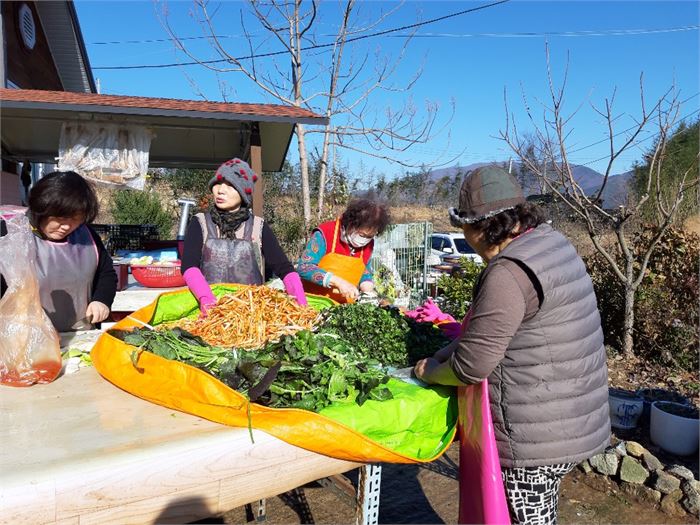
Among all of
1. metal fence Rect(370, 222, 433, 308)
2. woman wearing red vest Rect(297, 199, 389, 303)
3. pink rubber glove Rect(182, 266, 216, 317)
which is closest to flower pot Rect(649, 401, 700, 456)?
woman wearing red vest Rect(297, 199, 389, 303)

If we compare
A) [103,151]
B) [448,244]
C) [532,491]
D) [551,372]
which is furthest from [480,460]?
[448,244]

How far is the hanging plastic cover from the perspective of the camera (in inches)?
195

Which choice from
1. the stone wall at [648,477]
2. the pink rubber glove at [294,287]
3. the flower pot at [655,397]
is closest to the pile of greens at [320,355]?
the pink rubber glove at [294,287]

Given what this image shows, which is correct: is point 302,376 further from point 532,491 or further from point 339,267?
point 339,267

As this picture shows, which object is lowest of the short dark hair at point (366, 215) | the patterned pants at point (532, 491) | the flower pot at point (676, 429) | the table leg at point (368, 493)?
the flower pot at point (676, 429)

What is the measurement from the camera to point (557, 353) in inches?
62.2

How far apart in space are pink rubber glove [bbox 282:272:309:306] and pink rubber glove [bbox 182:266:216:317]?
1.38 ft

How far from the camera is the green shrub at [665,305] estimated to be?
18.0 ft

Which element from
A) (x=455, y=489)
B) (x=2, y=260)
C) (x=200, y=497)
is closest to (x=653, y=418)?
(x=455, y=489)

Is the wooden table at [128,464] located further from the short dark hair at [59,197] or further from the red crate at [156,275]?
the red crate at [156,275]

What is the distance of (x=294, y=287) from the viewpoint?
9.05ft

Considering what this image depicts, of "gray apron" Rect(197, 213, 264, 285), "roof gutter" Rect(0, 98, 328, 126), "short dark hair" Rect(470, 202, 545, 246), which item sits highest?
"roof gutter" Rect(0, 98, 328, 126)

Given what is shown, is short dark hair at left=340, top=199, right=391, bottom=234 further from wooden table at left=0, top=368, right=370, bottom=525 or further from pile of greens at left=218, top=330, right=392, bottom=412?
wooden table at left=0, top=368, right=370, bottom=525

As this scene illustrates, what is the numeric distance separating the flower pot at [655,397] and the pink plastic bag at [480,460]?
135 inches
